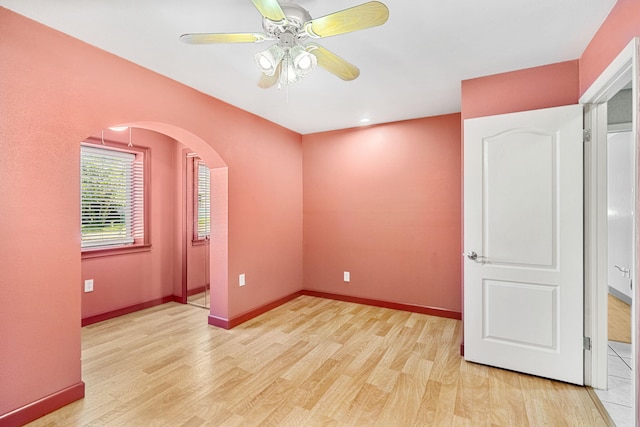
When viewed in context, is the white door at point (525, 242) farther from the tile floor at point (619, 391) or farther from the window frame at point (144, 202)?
the window frame at point (144, 202)

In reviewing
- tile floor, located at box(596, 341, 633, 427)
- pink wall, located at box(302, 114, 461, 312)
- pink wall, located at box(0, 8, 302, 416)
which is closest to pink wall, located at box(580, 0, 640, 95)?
pink wall, located at box(302, 114, 461, 312)

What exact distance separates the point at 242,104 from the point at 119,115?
4.20 feet

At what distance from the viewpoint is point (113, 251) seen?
11.4 feet

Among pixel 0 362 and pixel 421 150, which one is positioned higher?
pixel 421 150

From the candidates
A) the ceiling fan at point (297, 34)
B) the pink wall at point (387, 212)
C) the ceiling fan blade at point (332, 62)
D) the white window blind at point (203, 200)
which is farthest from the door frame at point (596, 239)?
the white window blind at point (203, 200)

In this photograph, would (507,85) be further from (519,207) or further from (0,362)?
(0,362)

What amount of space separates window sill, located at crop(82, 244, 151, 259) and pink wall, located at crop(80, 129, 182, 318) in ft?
0.14

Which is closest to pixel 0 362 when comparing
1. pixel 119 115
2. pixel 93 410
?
pixel 93 410

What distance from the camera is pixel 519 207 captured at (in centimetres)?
228

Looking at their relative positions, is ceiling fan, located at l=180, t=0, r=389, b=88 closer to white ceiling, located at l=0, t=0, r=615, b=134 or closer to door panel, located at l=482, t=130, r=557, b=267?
white ceiling, located at l=0, t=0, r=615, b=134

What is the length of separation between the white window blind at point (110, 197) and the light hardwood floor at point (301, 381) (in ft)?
3.34

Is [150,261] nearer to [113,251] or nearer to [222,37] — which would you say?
[113,251]

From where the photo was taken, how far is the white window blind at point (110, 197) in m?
3.31

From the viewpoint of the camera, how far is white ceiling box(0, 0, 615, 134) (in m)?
1.67
